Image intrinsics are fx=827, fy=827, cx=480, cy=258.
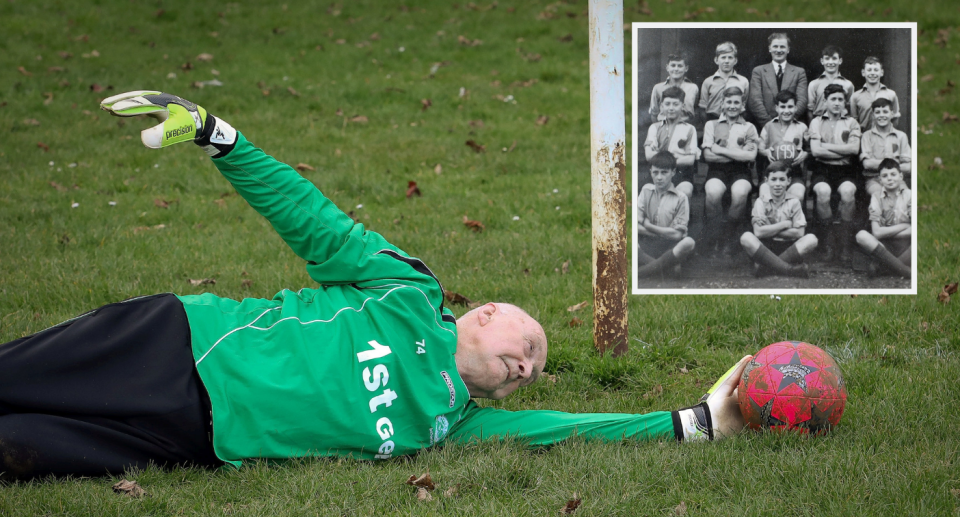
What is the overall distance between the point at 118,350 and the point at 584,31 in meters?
11.1

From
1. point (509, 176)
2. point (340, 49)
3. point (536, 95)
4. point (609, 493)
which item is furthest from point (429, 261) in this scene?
point (340, 49)

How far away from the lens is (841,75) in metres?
4.77

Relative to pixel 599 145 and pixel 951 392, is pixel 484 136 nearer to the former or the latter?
pixel 599 145

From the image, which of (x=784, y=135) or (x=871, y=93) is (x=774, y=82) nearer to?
(x=784, y=135)

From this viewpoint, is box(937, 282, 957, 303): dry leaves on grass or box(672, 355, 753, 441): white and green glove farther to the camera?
box(937, 282, 957, 303): dry leaves on grass

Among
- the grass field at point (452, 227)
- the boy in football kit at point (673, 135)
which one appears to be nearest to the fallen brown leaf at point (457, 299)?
the grass field at point (452, 227)

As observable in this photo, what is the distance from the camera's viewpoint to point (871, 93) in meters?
4.78

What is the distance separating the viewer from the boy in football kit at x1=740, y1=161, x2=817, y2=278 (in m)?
4.86

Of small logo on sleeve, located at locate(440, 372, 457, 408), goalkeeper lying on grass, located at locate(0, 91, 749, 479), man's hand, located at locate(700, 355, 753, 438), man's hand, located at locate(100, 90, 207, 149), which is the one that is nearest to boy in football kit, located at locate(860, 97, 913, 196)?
man's hand, located at locate(700, 355, 753, 438)

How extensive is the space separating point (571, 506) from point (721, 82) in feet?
9.00

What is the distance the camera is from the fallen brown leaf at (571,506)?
3.12 meters

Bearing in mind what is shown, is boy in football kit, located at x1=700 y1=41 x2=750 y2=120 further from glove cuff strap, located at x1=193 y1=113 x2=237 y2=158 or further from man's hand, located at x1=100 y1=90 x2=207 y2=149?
man's hand, located at x1=100 y1=90 x2=207 y2=149

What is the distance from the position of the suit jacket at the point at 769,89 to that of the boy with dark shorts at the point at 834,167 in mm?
136

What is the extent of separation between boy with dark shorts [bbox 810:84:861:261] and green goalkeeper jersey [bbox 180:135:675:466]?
6.10 feet
